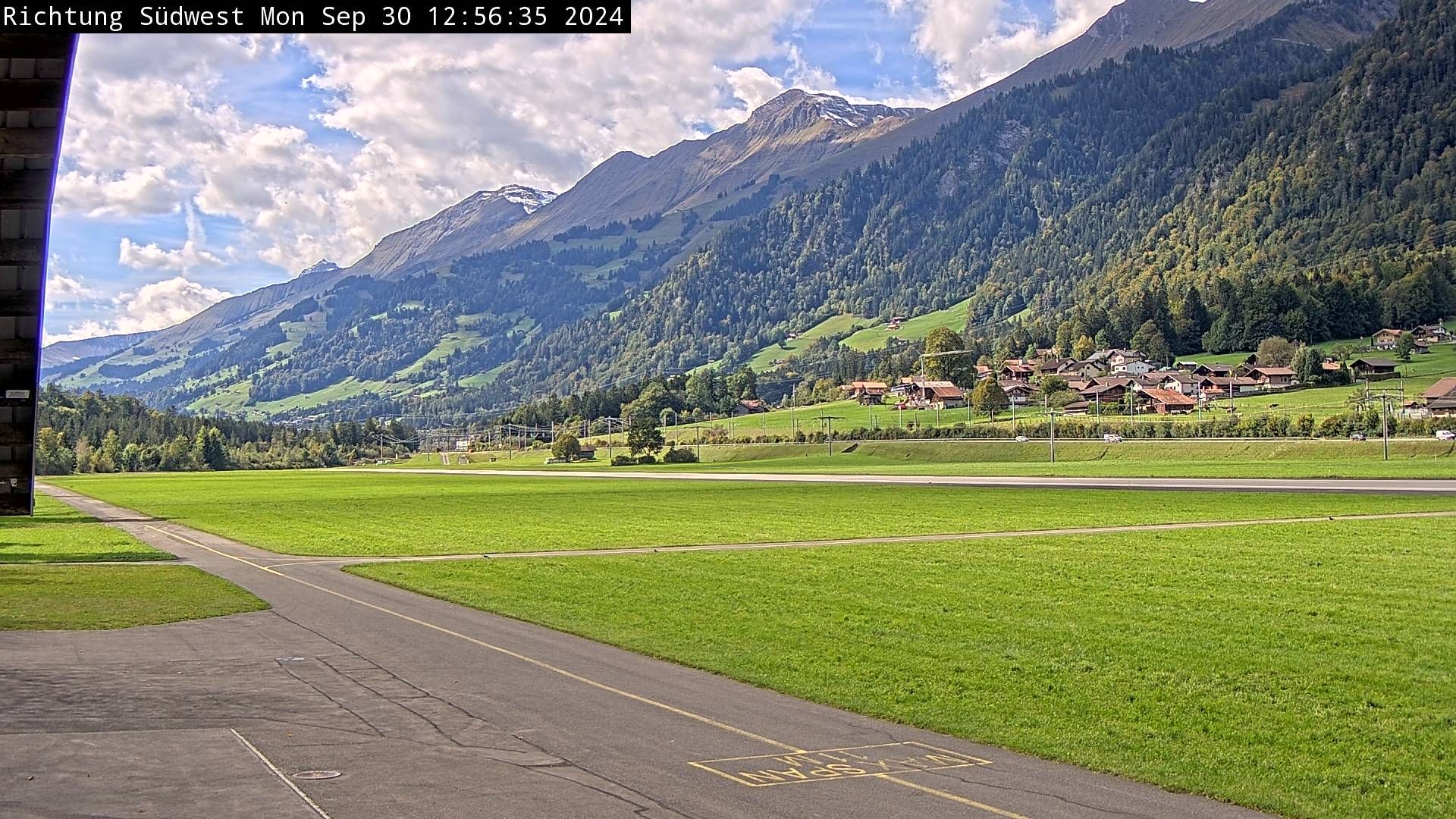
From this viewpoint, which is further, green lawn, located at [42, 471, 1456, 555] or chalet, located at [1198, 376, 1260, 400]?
chalet, located at [1198, 376, 1260, 400]

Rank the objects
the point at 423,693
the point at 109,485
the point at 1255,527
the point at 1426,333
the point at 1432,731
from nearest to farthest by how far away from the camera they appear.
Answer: the point at 1432,731, the point at 423,693, the point at 1255,527, the point at 109,485, the point at 1426,333

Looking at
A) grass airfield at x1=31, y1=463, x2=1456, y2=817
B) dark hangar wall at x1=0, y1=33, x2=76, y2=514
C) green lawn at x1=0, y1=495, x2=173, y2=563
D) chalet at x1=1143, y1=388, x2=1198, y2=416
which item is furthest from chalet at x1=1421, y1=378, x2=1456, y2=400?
dark hangar wall at x1=0, y1=33, x2=76, y2=514

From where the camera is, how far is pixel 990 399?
186625 millimetres

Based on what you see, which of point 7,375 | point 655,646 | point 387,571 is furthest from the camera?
point 387,571

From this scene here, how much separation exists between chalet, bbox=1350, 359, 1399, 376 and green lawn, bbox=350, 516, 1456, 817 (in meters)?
151

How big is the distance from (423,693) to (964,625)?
10.9 m

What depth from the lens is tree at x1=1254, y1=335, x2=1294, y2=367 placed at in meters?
194

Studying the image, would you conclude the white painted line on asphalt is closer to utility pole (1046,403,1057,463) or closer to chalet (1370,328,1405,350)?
utility pole (1046,403,1057,463)

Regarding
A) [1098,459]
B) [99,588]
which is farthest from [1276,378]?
[99,588]

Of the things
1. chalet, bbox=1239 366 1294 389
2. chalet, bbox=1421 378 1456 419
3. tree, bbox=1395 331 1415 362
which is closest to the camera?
chalet, bbox=1421 378 1456 419

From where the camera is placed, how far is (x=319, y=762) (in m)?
14.7

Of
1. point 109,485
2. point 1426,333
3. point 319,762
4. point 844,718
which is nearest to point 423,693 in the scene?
point 319,762

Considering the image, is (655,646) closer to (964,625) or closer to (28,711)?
(964,625)

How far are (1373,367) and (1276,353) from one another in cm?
1906
